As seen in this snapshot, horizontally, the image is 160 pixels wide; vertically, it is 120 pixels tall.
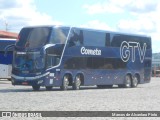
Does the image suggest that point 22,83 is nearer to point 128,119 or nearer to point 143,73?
point 143,73

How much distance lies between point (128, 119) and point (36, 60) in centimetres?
1537

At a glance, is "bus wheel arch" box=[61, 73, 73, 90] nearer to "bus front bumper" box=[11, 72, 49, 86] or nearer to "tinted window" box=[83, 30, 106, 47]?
"bus front bumper" box=[11, 72, 49, 86]

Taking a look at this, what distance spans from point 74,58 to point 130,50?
22.9 ft

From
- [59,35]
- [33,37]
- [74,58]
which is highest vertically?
[59,35]

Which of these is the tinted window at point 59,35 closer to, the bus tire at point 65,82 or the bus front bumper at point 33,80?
the bus front bumper at point 33,80

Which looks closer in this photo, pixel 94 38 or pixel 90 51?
pixel 90 51

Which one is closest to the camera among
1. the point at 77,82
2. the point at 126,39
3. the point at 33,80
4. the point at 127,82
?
the point at 33,80

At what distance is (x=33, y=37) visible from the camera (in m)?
28.6

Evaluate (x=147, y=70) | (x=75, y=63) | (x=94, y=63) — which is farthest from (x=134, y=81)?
(x=75, y=63)

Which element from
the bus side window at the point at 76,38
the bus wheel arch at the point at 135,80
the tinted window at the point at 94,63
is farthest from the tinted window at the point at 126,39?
the bus side window at the point at 76,38

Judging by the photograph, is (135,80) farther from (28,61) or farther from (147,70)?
(28,61)

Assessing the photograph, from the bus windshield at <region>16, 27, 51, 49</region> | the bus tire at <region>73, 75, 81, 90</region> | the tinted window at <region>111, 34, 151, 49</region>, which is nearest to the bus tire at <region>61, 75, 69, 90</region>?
the bus tire at <region>73, 75, 81, 90</region>

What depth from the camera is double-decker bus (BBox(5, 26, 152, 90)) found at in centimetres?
2845

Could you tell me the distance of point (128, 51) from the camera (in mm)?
36000
